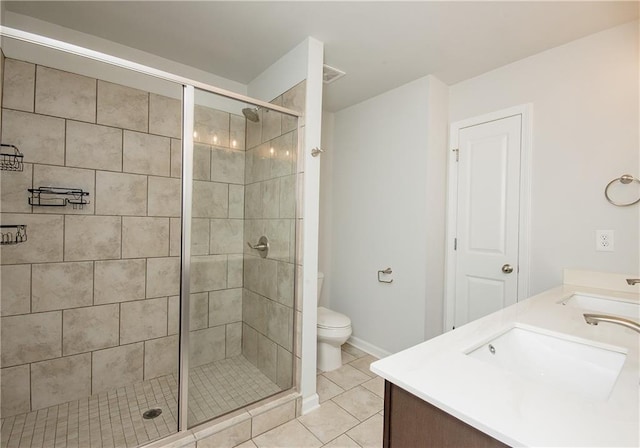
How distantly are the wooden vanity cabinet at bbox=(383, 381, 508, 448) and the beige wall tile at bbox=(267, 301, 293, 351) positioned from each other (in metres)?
1.24

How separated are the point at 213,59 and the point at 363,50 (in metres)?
1.11

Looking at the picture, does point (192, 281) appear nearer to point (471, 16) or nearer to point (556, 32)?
point (471, 16)

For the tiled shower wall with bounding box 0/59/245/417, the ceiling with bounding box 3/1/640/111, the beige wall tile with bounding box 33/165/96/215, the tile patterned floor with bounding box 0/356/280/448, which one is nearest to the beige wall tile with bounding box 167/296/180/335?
the tiled shower wall with bounding box 0/59/245/417

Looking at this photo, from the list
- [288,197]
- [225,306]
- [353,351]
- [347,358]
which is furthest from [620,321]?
[353,351]

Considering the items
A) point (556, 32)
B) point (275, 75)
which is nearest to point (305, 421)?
point (275, 75)

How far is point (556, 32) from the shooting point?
1835 mm

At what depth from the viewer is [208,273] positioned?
184cm

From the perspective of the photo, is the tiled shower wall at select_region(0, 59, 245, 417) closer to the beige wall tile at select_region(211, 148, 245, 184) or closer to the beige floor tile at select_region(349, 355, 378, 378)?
the beige wall tile at select_region(211, 148, 245, 184)

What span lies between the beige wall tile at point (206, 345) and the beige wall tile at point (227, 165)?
0.93 m

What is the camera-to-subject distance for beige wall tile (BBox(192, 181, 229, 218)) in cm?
169

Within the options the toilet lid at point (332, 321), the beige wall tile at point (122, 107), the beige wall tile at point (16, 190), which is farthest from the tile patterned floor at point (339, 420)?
the beige wall tile at point (122, 107)

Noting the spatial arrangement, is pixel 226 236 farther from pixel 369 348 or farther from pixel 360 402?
pixel 369 348

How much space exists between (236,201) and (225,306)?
0.69 metres

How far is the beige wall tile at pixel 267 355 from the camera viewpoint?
2.03m
